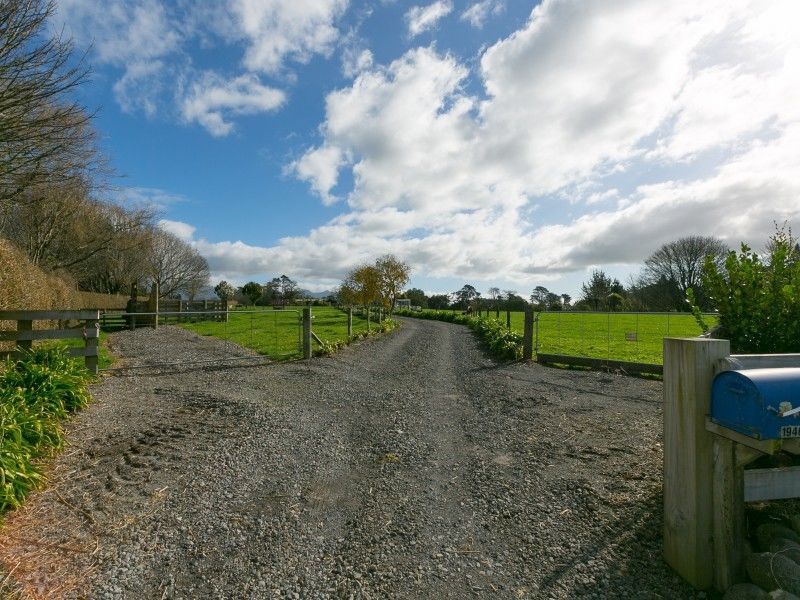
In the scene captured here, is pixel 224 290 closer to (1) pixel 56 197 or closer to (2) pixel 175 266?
(2) pixel 175 266

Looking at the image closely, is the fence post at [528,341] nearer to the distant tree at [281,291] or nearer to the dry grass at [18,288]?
Answer: the dry grass at [18,288]

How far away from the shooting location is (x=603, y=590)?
8.49 ft

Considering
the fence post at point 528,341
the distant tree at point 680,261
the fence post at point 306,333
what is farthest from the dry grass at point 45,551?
the distant tree at point 680,261

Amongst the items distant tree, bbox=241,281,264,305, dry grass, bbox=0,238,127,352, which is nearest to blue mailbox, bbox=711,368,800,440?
dry grass, bbox=0,238,127,352

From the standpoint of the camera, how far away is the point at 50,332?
8062mm

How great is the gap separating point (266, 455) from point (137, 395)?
389 centimetres

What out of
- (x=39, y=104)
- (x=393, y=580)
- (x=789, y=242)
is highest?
(x=39, y=104)

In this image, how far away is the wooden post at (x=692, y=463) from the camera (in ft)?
8.44

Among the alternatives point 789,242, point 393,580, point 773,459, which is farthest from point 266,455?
point 789,242

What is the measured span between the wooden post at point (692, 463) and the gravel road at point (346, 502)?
202 mm

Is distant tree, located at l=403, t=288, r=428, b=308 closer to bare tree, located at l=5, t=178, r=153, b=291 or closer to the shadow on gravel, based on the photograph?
bare tree, located at l=5, t=178, r=153, b=291

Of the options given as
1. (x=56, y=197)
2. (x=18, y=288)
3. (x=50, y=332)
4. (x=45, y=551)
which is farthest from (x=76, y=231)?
(x=45, y=551)

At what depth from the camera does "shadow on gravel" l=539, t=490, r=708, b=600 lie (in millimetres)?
2586

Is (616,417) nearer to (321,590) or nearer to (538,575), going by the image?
(538,575)
